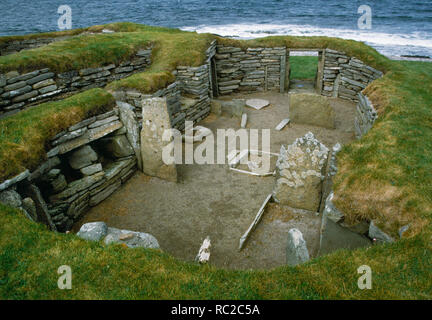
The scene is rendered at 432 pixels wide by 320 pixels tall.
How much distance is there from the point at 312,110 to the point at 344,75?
417cm

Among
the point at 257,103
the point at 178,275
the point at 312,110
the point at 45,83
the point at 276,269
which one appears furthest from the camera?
the point at 257,103

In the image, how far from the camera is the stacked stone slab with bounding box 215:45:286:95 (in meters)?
16.8

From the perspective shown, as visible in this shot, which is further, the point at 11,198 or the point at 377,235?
the point at 11,198

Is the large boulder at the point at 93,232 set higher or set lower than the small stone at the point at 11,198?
lower

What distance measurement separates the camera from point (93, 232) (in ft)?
21.0

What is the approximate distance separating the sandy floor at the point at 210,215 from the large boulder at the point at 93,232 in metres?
1.80

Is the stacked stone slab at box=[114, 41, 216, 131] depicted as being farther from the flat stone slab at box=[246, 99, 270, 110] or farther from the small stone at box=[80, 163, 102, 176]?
the small stone at box=[80, 163, 102, 176]

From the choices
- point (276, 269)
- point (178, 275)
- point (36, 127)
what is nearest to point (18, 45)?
point (36, 127)

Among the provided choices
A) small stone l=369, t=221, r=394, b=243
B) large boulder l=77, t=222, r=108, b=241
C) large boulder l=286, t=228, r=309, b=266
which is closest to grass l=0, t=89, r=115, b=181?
large boulder l=77, t=222, r=108, b=241

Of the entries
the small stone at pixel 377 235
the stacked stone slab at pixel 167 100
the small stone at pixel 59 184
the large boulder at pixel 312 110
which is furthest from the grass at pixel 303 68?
the small stone at pixel 59 184

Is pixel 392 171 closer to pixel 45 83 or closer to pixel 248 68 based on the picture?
pixel 45 83

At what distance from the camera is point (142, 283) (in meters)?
4.34

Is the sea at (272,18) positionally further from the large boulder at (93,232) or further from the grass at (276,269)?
the large boulder at (93,232)

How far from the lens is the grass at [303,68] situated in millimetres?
20172
